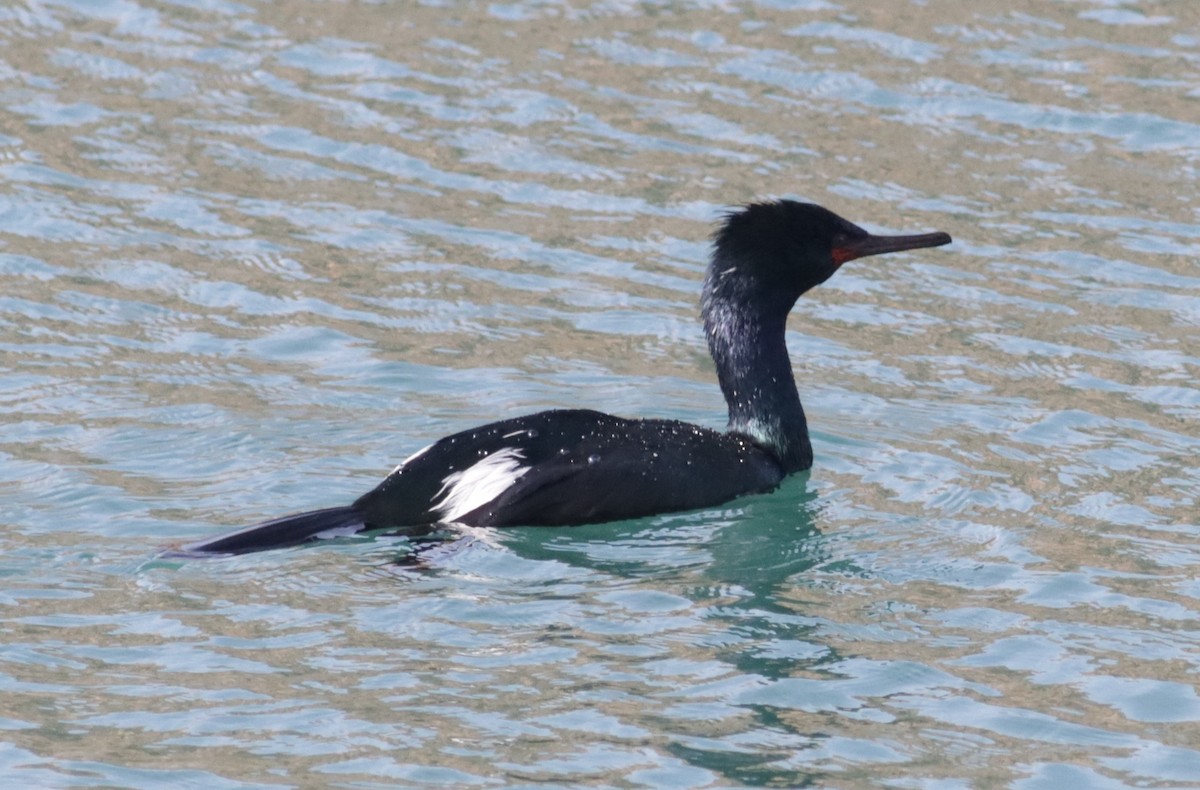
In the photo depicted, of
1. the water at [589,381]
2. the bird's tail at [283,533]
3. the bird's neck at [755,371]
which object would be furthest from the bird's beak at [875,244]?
the bird's tail at [283,533]

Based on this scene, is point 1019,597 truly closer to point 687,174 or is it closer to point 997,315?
point 997,315

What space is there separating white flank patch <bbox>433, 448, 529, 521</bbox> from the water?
168mm

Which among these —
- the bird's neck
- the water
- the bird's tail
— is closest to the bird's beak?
the bird's neck

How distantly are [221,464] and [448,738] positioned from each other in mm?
2888

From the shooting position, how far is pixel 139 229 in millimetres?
11070

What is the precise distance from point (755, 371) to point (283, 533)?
2.35m

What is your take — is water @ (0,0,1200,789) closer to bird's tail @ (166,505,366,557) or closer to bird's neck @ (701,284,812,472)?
bird's tail @ (166,505,366,557)

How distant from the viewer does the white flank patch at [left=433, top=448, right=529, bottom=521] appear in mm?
7539

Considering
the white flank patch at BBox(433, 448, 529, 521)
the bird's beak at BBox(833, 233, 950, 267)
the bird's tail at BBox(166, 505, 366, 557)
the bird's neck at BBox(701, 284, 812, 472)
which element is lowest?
the bird's tail at BBox(166, 505, 366, 557)

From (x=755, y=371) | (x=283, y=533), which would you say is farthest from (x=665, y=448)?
(x=283, y=533)

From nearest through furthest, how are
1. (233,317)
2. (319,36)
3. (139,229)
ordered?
(233,317)
(139,229)
(319,36)

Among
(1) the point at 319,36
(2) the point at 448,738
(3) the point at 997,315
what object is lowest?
(2) the point at 448,738

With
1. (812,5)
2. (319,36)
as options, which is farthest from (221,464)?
(812,5)

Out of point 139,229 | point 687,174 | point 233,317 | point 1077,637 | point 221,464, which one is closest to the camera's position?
point 1077,637
